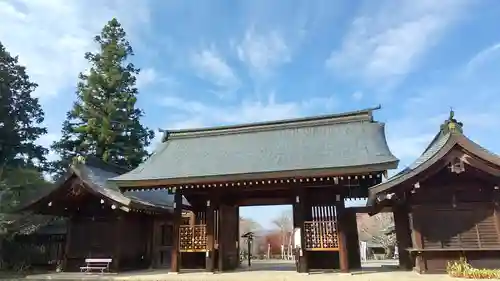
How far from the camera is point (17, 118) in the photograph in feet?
82.9

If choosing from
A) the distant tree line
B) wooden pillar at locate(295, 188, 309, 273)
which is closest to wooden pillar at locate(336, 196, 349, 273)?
wooden pillar at locate(295, 188, 309, 273)

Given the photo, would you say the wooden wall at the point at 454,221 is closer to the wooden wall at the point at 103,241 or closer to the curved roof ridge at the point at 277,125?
the curved roof ridge at the point at 277,125

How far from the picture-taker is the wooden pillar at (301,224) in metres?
12.4

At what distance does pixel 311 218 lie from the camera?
13.2 metres

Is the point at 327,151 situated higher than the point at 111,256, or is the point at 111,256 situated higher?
the point at 327,151

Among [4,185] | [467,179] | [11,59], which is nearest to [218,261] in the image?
[467,179]

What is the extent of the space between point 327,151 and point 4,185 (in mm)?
14717

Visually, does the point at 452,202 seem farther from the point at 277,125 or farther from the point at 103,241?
the point at 103,241

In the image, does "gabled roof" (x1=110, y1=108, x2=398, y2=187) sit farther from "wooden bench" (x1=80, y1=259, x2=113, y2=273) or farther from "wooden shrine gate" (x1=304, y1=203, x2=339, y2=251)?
"wooden bench" (x1=80, y1=259, x2=113, y2=273)

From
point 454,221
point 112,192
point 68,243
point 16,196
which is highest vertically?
point 16,196

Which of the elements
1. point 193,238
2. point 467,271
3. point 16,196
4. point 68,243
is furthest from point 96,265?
point 467,271

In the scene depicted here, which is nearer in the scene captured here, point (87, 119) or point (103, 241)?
point (103, 241)

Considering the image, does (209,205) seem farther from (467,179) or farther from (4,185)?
(4,185)

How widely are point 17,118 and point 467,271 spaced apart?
2675 cm
